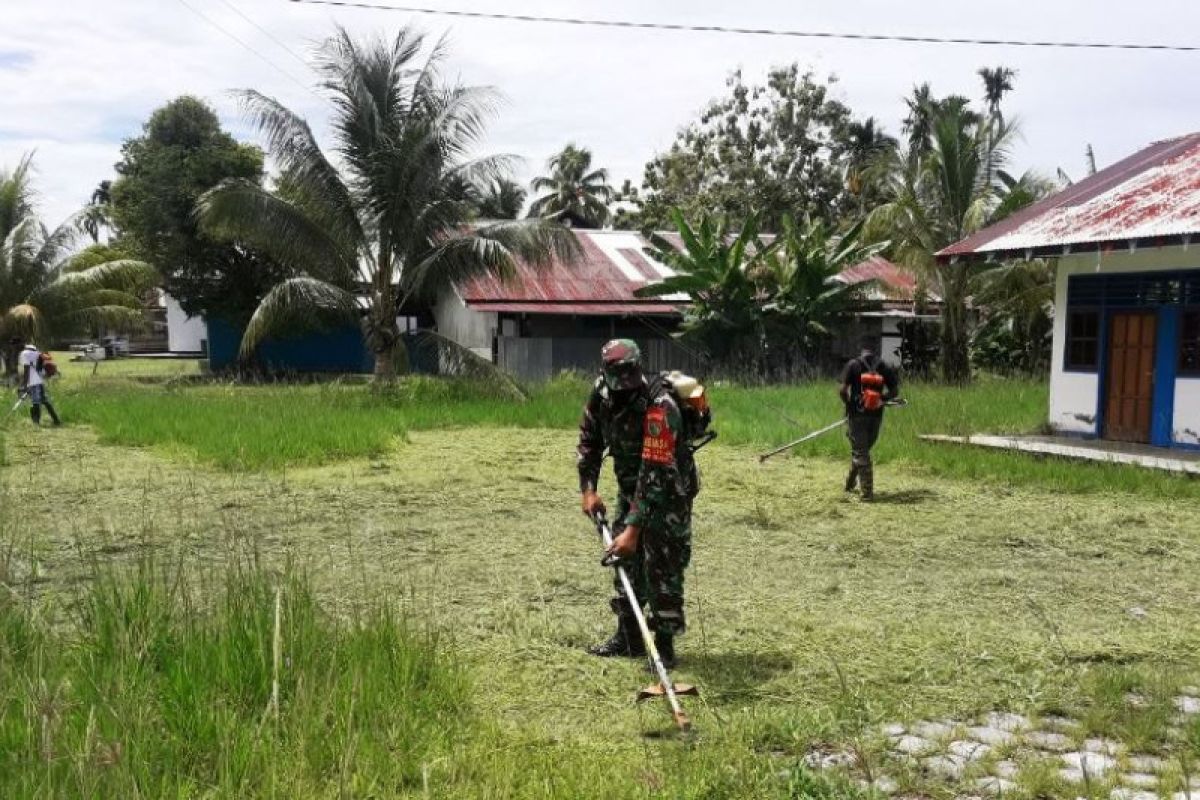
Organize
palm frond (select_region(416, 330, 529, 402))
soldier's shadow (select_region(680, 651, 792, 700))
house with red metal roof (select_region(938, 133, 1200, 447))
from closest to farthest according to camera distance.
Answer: soldier's shadow (select_region(680, 651, 792, 700))
house with red metal roof (select_region(938, 133, 1200, 447))
palm frond (select_region(416, 330, 529, 402))

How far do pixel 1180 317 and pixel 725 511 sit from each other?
6.26 meters

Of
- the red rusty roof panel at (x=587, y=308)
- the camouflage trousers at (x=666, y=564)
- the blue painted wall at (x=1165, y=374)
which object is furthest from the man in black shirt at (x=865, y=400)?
the red rusty roof panel at (x=587, y=308)

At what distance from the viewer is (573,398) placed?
1775 centimetres

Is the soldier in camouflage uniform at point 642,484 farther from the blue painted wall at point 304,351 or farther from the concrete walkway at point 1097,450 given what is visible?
the blue painted wall at point 304,351

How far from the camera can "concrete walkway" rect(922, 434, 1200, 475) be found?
1023cm

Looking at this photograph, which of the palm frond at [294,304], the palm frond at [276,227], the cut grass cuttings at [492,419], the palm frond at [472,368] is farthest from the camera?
the palm frond at [472,368]

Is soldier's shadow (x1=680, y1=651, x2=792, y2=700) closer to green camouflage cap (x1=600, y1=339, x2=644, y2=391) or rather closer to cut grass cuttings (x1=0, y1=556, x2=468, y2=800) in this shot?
cut grass cuttings (x1=0, y1=556, x2=468, y2=800)

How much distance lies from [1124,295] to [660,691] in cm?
1022

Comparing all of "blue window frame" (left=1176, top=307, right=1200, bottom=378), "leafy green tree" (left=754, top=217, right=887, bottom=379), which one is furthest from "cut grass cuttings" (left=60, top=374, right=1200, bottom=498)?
"leafy green tree" (left=754, top=217, right=887, bottom=379)

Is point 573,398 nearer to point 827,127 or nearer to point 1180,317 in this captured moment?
point 1180,317

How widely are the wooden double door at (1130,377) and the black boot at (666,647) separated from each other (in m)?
9.30

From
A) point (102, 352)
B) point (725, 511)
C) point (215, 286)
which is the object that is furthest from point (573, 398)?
point (102, 352)

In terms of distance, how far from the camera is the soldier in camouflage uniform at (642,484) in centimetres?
440

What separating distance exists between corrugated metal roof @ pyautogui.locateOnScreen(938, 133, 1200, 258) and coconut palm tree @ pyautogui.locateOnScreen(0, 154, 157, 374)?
1836 cm
